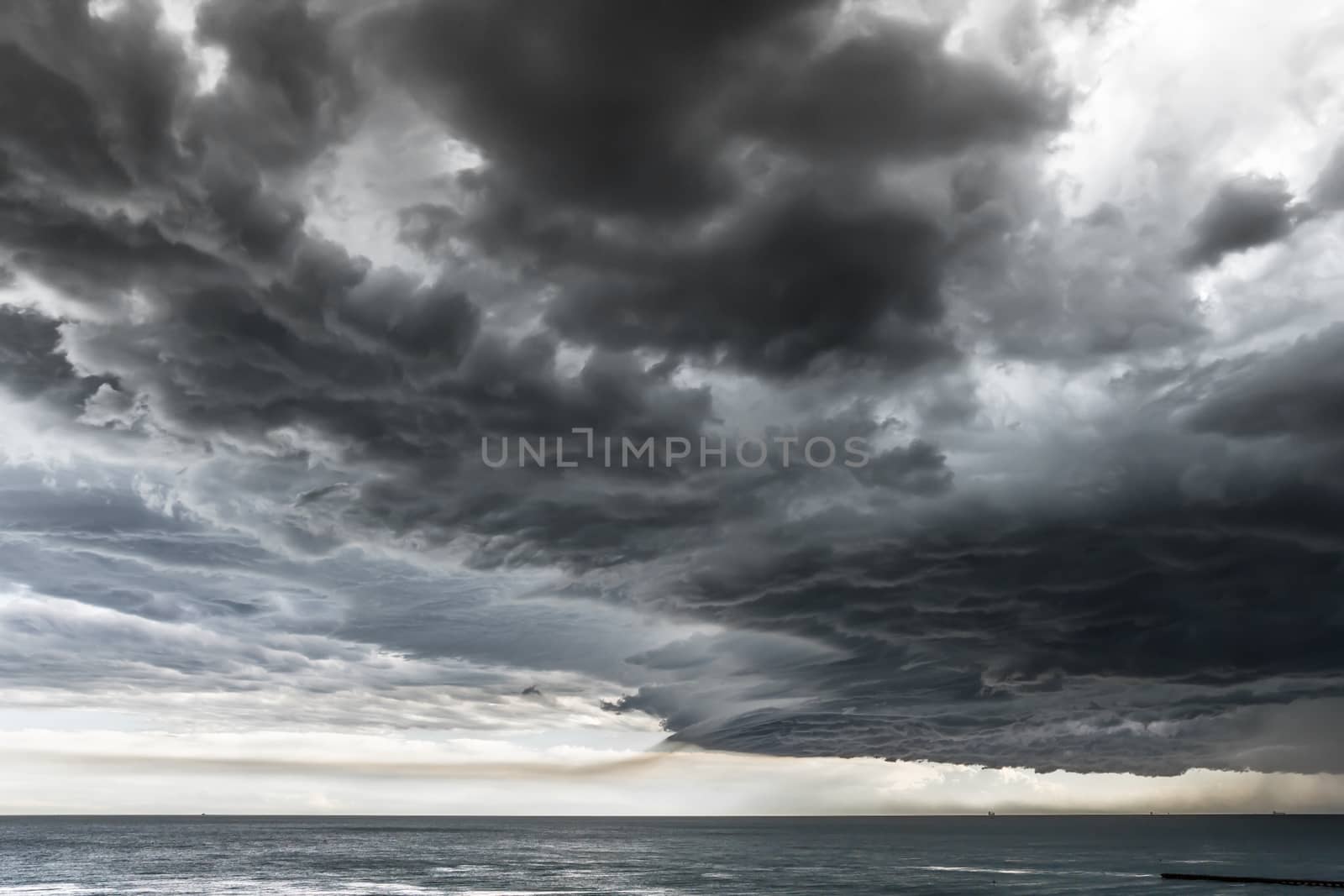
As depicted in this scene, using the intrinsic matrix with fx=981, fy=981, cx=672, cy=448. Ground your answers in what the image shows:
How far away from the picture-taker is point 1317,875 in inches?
7165

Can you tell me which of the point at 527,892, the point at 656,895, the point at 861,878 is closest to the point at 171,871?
the point at 527,892

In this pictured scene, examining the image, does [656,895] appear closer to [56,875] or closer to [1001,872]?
[1001,872]

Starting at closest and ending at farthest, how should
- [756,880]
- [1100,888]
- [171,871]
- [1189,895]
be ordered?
[1189,895]
[1100,888]
[756,880]
[171,871]

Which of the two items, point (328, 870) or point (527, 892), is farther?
point (328, 870)

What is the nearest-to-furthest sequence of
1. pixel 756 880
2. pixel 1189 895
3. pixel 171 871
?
1. pixel 1189 895
2. pixel 756 880
3. pixel 171 871

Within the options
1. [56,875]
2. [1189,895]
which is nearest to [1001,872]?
[1189,895]

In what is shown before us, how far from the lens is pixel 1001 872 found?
622 feet

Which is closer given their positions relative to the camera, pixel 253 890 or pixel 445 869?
pixel 253 890

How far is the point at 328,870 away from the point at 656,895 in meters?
81.3

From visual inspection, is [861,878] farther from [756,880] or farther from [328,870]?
[328,870]

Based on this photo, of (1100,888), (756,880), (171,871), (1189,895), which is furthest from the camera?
(171,871)

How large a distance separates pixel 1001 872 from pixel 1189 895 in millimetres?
50028

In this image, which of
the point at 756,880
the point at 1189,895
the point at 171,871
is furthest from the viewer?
the point at 171,871

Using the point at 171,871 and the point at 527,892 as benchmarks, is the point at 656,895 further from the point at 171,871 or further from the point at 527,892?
the point at 171,871
